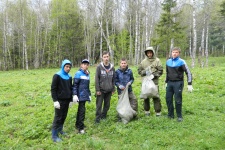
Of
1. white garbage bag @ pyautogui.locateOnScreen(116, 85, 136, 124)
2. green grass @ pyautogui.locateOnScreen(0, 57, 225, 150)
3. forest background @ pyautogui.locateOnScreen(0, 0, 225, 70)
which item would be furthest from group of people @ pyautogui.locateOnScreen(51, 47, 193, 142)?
forest background @ pyautogui.locateOnScreen(0, 0, 225, 70)

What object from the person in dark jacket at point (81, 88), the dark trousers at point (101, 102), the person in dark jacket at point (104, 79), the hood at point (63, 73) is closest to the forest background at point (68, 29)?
the dark trousers at point (101, 102)

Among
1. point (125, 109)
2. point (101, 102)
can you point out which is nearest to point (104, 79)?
point (101, 102)

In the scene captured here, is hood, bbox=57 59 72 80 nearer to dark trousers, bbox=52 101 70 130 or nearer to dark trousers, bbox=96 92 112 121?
dark trousers, bbox=52 101 70 130

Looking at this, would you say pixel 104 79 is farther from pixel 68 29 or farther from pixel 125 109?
pixel 68 29

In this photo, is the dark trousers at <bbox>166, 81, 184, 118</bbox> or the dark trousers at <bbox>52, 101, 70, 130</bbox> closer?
the dark trousers at <bbox>52, 101, 70, 130</bbox>

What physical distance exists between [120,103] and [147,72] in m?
1.19

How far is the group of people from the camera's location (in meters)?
5.35

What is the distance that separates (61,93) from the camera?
5301 mm

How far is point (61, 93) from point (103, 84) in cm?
127

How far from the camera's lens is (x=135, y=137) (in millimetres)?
5227

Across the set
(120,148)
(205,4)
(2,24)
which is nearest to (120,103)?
(120,148)

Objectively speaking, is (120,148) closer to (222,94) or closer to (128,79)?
(128,79)

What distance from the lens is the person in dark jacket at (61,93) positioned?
520cm

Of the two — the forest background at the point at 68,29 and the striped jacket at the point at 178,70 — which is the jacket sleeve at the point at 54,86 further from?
the forest background at the point at 68,29
